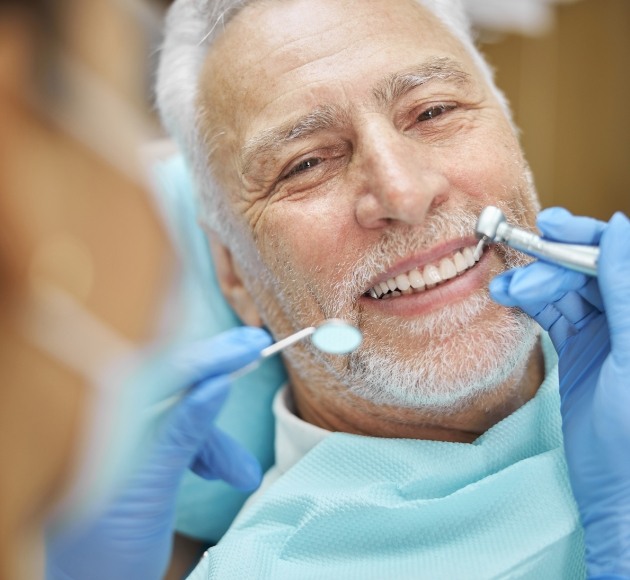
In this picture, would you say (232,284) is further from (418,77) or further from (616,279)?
(616,279)

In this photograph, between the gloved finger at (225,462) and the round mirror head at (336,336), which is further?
the gloved finger at (225,462)

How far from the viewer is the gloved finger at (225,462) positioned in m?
1.02

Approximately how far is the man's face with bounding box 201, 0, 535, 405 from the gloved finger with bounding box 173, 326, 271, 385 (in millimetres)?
169

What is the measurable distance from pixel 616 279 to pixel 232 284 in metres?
0.73

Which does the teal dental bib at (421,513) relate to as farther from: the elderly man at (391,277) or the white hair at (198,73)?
the white hair at (198,73)

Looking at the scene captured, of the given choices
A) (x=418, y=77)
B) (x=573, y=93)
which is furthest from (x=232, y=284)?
(x=573, y=93)

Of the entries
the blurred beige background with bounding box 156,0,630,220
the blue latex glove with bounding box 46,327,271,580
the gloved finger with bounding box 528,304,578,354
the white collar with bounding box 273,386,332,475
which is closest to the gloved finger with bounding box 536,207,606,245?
the gloved finger with bounding box 528,304,578,354

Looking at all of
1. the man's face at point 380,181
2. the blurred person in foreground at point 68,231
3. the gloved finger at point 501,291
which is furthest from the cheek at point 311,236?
the blurred person in foreground at point 68,231

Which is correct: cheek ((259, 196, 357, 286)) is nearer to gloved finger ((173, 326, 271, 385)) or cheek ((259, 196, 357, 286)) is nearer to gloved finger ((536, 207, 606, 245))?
gloved finger ((173, 326, 271, 385))

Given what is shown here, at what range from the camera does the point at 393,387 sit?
0.98m

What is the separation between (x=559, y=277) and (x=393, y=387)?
11.9 inches

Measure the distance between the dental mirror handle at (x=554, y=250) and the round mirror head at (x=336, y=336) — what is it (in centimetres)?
23

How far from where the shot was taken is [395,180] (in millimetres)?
905

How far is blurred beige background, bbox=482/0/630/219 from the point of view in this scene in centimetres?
256
